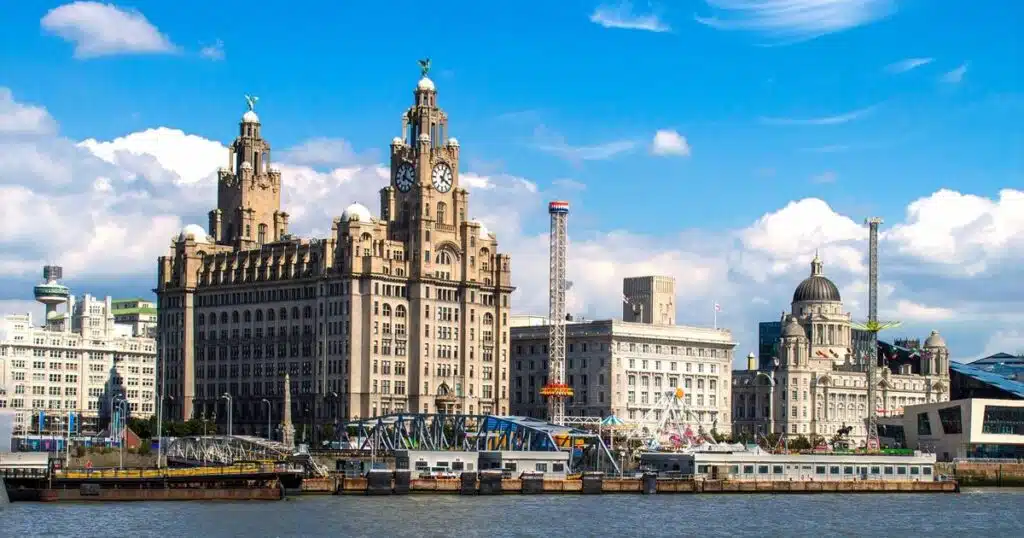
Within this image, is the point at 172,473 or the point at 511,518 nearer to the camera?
the point at 511,518

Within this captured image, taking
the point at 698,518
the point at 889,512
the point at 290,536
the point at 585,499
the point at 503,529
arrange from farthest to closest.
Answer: the point at 585,499
the point at 889,512
the point at 698,518
the point at 503,529
the point at 290,536

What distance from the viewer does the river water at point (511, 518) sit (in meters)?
143

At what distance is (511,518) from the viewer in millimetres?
156625

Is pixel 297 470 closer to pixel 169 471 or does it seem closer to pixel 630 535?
pixel 169 471

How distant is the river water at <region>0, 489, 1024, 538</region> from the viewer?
468ft

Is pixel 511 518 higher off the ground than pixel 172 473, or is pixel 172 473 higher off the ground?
pixel 172 473

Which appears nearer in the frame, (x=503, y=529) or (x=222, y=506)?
(x=503, y=529)

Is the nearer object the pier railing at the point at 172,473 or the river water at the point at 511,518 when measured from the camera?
the river water at the point at 511,518

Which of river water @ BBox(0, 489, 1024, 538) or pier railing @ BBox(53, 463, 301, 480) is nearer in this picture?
river water @ BBox(0, 489, 1024, 538)

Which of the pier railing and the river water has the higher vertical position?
the pier railing

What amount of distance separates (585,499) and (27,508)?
5474cm

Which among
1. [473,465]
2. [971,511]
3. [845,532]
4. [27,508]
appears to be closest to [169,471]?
[27,508]

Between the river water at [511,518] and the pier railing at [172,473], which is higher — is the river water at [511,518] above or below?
below

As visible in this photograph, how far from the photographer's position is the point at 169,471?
17775 cm
